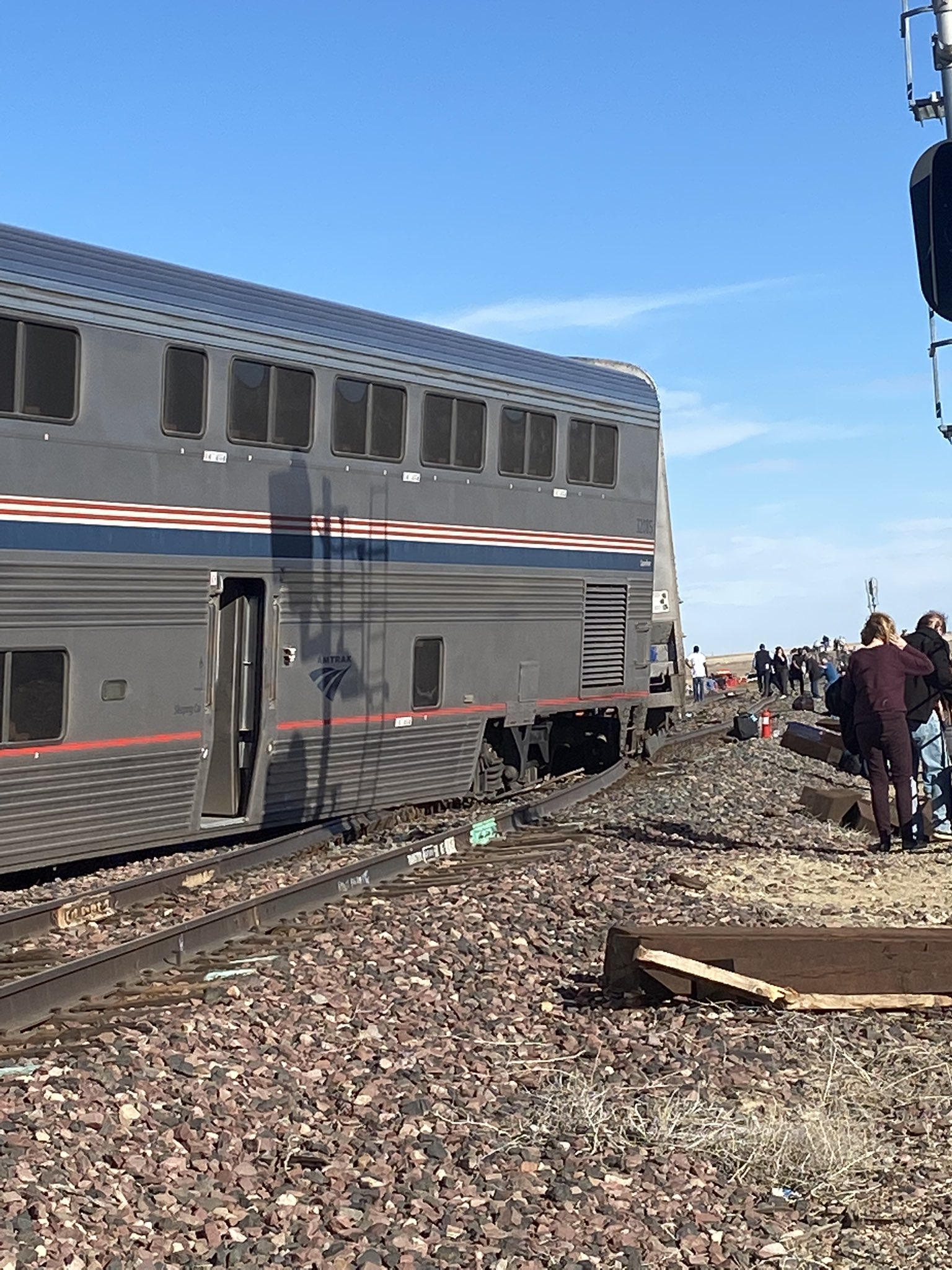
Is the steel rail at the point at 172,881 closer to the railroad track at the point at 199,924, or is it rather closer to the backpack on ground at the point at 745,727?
the railroad track at the point at 199,924

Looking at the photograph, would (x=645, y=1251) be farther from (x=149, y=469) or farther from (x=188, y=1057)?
(x=149, y=469)

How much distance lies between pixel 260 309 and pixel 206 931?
19.2ft

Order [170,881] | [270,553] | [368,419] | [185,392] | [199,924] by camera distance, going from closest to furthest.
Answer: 1. [199,924]
2. [170,881]
3. [185,392]
4. [270,553]
5. [368,419]

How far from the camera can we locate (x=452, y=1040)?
746 cm

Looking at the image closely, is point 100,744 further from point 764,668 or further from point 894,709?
point 764,668

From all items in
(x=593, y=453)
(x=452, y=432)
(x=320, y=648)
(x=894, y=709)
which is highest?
(x=593, y=453)

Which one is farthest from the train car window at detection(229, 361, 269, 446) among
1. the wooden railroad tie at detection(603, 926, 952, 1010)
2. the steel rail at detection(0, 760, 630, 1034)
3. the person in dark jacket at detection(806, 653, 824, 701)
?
the person in dark jacket at detection(806, 653, 824, 701)

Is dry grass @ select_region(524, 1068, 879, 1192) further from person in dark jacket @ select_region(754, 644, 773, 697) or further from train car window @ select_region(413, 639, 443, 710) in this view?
person in dark jacket @ select_region(754, 644, 773, 697)

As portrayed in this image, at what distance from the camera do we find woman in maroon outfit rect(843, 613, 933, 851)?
12.7 metres

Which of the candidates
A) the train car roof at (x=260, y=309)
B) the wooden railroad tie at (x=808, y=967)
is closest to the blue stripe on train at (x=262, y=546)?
the train car roof at (x=260, y=309)

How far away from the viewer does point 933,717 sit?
1397cm

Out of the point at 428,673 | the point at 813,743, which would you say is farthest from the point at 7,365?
the point at 813,743

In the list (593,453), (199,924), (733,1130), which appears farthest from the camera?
(593,453)

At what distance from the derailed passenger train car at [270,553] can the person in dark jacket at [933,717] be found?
4318mm
